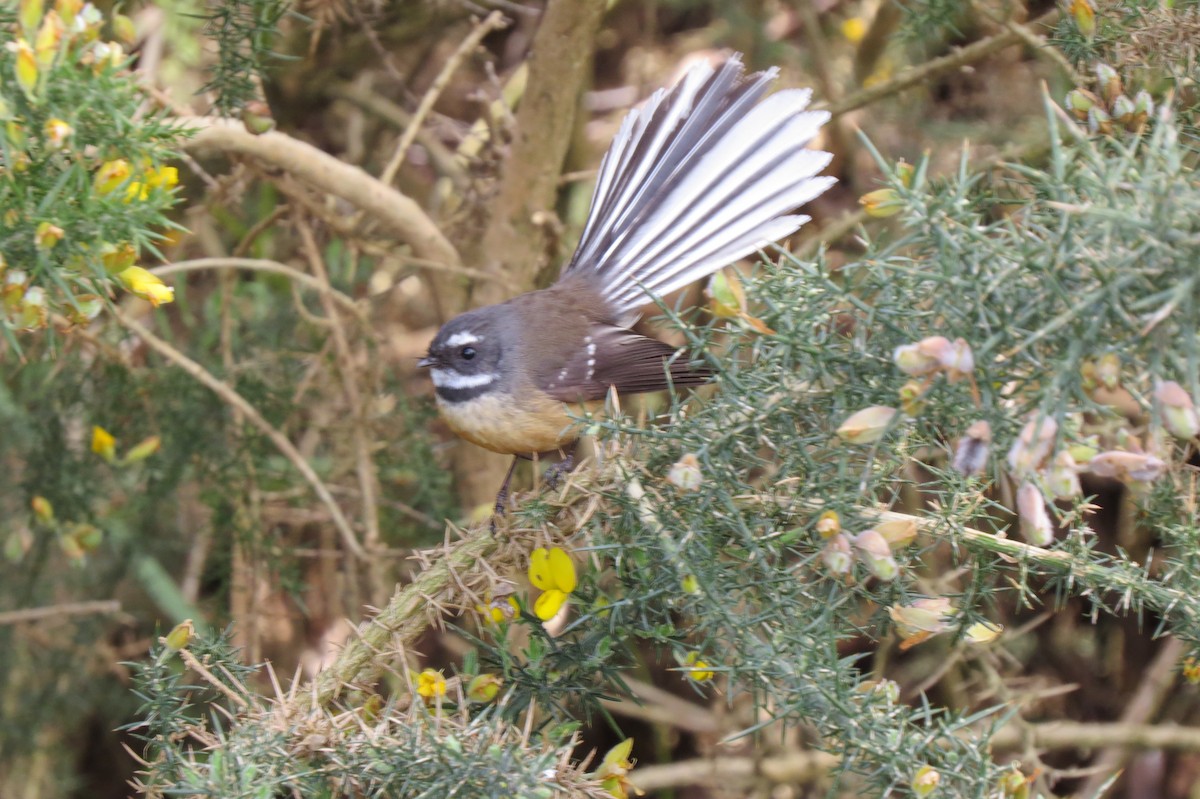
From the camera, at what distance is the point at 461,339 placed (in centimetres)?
314

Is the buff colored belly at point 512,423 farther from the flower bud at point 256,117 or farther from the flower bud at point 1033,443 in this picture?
the flower bud at point 1033,443

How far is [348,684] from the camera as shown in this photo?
5.86ft

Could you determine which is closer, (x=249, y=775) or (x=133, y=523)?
(x=249, y=775)

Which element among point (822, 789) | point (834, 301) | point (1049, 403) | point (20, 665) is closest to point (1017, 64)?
point (822, 789)

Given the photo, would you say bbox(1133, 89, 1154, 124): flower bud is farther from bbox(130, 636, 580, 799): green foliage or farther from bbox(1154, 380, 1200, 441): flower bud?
bbox(130, 636, 580, 799): green foliage

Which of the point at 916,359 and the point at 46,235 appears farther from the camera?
the point at 46,235

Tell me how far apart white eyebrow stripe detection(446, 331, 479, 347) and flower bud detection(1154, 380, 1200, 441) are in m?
2.13

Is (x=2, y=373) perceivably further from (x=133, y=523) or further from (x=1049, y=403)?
(x=1049, y=403)

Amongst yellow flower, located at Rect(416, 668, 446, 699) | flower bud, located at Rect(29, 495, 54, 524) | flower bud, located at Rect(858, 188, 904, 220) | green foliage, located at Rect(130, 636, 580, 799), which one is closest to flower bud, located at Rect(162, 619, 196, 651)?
green foliage, located at Rect(130, 636, 580, 799)

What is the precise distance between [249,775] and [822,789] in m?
2.77

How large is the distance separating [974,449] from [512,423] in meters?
1.77

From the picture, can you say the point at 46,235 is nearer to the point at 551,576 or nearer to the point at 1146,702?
the point at 551,576

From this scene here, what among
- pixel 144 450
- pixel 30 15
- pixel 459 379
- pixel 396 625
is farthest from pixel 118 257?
pixel 144 450

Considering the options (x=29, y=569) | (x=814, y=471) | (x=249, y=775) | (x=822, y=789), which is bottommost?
(x=822, y=789)
